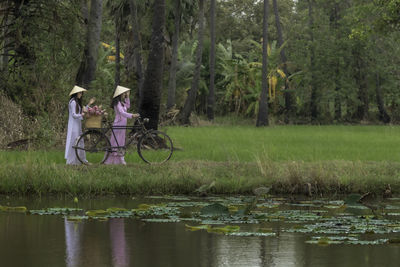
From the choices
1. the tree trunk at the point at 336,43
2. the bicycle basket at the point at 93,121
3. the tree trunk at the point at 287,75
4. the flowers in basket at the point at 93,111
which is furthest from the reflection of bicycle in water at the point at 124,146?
the tree trunk at the point at 336,43

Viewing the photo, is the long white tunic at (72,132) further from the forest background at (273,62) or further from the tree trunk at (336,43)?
the tree trunk at (336,43)

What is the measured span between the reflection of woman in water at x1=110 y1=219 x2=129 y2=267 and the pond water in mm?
11

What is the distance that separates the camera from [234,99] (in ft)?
162

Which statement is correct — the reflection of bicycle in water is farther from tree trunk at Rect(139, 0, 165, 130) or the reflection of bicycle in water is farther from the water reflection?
the water reflection

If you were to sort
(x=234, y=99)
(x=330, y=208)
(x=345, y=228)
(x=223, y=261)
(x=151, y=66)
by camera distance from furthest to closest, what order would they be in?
(x=234, y=99), (x=151, y=66), (x=330, y=208), (x=345, y=228), (x=223, y=261)

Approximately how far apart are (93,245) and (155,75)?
13707 millimetres

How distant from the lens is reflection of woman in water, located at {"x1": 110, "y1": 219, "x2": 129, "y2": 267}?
825 cm

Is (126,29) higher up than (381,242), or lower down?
higher up

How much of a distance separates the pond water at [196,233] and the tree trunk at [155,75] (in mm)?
8960

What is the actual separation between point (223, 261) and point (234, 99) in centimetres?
4125

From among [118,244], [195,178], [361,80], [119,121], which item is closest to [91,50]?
[119,121]

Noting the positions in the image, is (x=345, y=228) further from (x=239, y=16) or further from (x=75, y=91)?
(x=239, y=16)

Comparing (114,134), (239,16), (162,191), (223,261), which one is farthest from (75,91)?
(239,16)

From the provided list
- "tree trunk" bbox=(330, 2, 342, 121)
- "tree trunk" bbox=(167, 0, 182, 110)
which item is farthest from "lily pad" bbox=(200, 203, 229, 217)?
"tree trunk" bbox=(330, 2, 342, 121)
